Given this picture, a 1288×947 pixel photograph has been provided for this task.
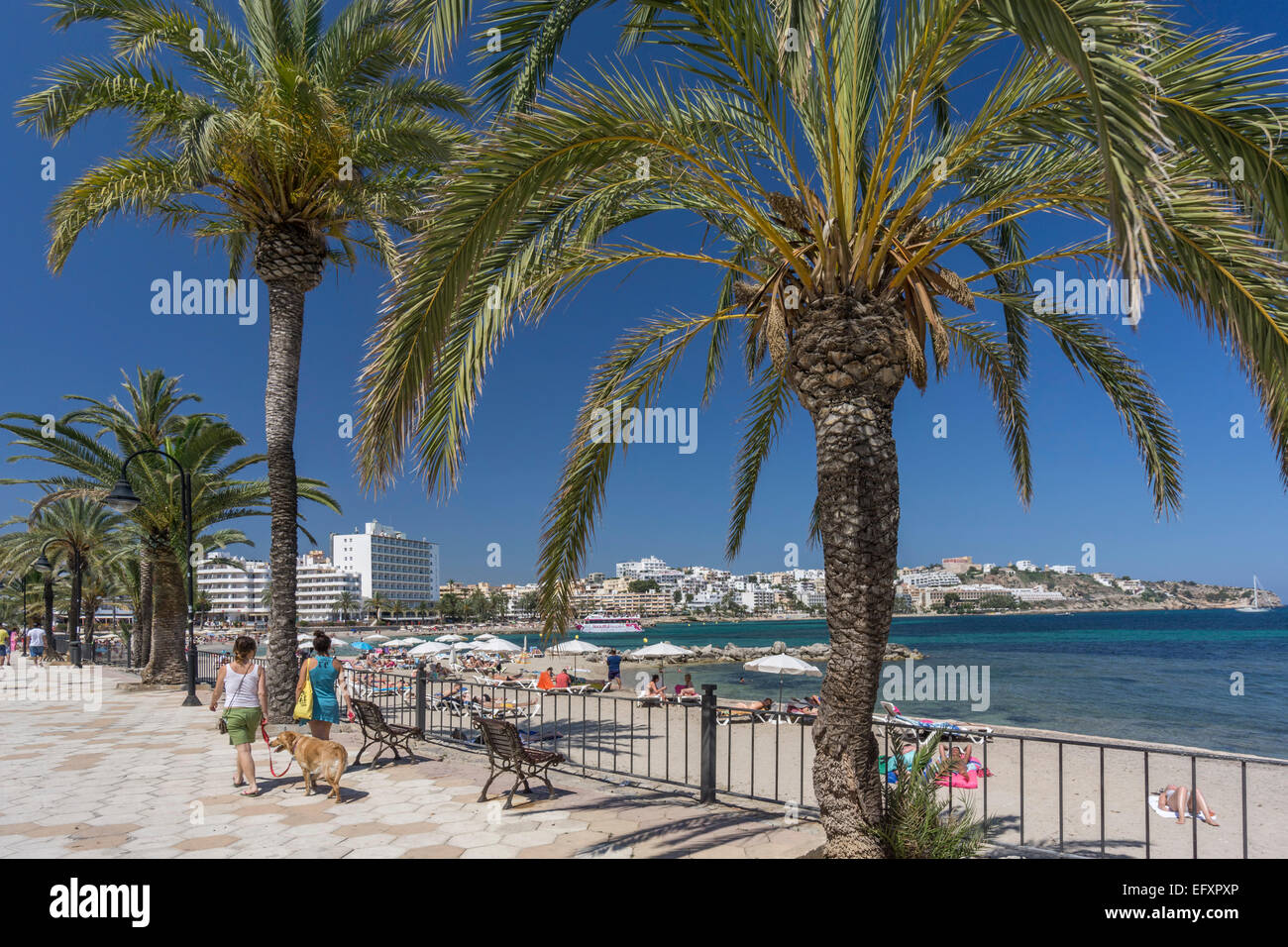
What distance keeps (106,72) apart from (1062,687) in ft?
139

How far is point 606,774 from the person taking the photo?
28.1 feet

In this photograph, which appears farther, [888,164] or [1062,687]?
[1062,687]

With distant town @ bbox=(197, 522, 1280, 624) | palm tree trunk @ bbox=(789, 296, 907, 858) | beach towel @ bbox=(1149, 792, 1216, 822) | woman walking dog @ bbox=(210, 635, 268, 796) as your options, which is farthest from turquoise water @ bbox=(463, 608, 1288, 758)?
distant town @ bbox=(197, 522, 1280, 624)

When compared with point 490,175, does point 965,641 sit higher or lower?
lower

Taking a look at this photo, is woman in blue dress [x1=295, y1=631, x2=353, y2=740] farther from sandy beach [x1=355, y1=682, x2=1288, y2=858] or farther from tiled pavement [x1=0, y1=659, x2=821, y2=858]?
sandy beach [x1=355, y1=682, x2=1288, y2=858]

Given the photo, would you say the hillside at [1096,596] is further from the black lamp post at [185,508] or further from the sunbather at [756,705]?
the black lamp post at [185,508]

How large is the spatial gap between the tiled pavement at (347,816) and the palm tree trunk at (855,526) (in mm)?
929

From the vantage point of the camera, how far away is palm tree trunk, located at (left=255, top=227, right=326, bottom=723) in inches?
414

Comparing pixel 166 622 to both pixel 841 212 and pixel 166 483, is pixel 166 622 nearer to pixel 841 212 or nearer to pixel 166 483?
pixel 166 483

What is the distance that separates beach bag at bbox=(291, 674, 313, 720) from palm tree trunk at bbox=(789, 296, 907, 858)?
233 inches

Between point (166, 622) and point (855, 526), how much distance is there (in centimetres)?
2017

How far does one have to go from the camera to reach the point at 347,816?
6.47 meters

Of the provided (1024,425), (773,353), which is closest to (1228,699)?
(1024,425)
